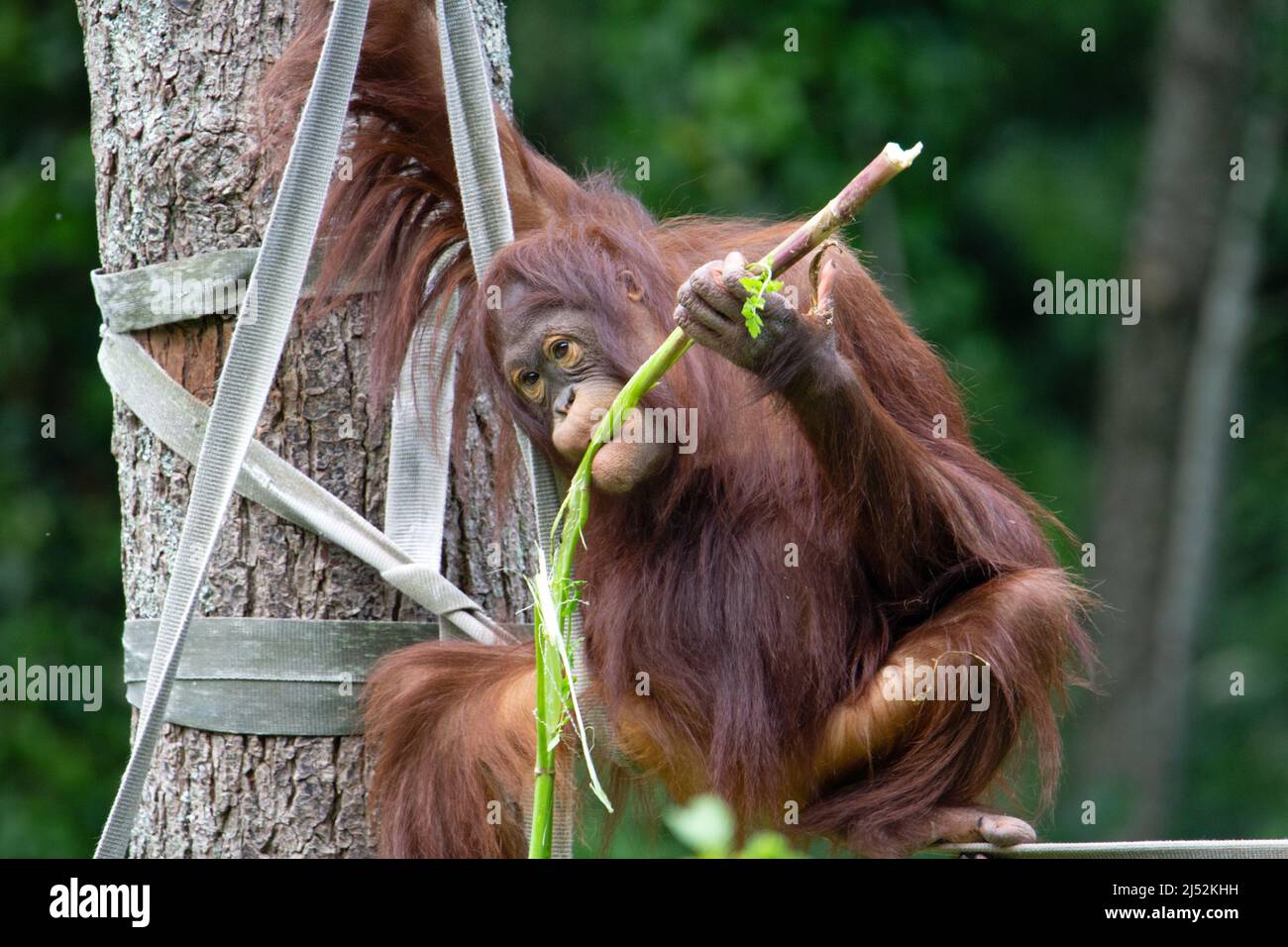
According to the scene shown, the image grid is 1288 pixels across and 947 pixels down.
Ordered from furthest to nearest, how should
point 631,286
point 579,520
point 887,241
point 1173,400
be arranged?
point 1173,400 < point 887,241 < point 631,286 < point 579,520

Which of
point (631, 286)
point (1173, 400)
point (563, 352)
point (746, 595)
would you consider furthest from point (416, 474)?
point (1173, 400)

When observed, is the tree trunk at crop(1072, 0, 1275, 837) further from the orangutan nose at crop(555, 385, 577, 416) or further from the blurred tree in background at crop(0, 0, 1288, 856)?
the orangutan nose at crop(555, 385, 577, 416)

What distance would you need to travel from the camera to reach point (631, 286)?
2.92 m

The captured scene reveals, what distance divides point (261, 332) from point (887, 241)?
556cm

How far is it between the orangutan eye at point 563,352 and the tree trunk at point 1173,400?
6.31 meters

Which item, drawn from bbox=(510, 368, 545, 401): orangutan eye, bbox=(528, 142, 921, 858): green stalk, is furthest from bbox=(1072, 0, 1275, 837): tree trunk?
bbox=(528, 142, 921, 858): green stalk

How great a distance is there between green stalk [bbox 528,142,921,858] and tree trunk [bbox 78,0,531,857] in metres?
0.69

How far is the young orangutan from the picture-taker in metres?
2.70

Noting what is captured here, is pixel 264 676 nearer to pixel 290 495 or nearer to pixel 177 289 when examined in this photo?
pixel 290 495

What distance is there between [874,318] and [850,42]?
4860mm

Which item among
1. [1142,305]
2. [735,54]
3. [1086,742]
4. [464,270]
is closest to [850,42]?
[735,54]

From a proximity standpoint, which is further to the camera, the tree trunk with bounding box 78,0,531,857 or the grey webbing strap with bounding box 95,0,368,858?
the tree trunk with bounding box 78,0,531,857

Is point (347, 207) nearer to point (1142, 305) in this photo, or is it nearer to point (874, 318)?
point (874, 318)

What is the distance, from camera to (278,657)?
9.07 feet
